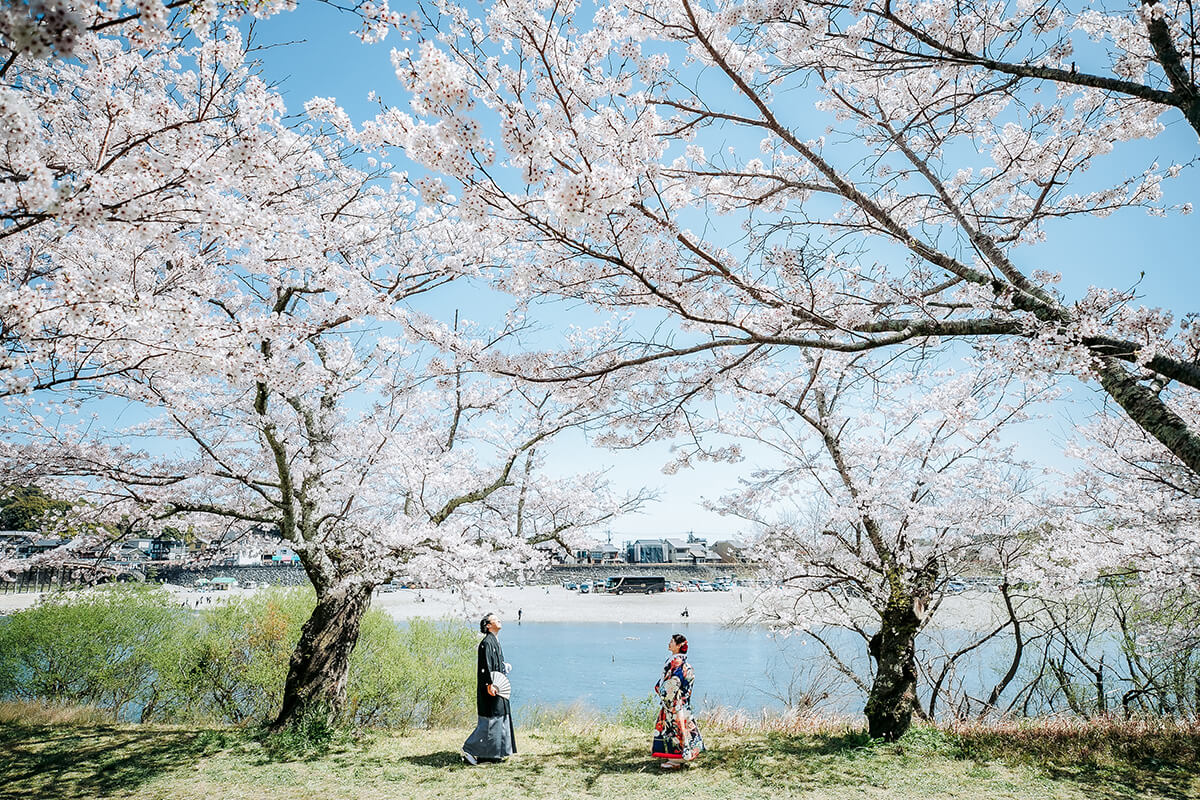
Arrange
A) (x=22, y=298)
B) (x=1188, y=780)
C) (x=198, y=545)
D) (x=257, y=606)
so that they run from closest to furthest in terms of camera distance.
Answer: (x=22, y=298) < (x=1188, y=780) < (x=198, y=545) < (x=257, y=606)

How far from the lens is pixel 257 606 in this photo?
8.47m

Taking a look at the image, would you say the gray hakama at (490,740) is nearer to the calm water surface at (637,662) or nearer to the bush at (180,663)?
the bush at (180,663)

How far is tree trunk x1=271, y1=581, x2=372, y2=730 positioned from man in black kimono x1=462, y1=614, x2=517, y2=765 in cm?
161

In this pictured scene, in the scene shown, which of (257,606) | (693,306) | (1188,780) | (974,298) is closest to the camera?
(974,298)

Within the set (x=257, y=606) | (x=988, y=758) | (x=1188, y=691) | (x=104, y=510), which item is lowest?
(x=1188, y=691)

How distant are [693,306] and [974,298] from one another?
1.54 metres

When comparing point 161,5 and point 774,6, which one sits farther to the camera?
point 774,6

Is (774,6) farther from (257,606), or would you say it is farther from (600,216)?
(257,606)

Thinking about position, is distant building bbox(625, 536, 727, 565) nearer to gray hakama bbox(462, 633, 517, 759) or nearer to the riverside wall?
the riverside wall

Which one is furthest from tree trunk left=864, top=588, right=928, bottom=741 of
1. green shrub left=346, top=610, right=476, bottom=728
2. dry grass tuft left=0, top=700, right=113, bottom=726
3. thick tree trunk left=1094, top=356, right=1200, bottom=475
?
dry grass tuft left=0, top=700, right=113, bottom=726

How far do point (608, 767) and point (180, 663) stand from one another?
650 centimetres

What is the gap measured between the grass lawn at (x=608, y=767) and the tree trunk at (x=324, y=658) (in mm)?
447

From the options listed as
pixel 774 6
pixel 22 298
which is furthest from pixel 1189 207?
pixel 22 298

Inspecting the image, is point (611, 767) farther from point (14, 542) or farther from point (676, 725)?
point (14, 542)
